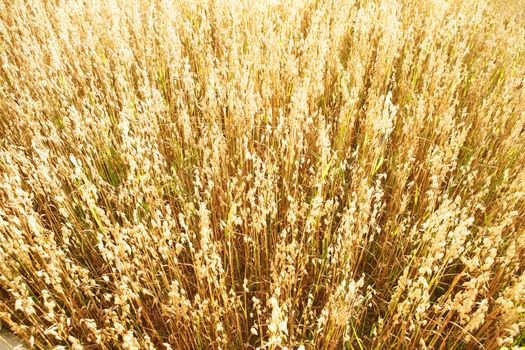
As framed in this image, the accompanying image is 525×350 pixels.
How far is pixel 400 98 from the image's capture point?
8.02ft

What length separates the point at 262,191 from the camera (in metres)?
1.54

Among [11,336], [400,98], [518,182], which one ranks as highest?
[400,98]

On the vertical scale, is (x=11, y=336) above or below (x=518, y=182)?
below

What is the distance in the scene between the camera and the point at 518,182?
5.30 ft

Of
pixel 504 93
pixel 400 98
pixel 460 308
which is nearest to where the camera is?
pixel 460 308

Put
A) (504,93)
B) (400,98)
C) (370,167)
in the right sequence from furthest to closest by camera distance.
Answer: (400,98) < (504,93) < (370,167)

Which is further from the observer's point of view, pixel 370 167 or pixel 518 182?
pixel 370 167

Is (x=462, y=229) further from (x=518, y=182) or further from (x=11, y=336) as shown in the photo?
(x=11, y=336)

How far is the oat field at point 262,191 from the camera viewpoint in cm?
130

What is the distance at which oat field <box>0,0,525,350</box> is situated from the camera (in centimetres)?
130

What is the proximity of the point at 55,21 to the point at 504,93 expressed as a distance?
3.59 m

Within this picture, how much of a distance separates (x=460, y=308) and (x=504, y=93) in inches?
65.5

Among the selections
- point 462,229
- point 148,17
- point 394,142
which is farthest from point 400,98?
point 148,17

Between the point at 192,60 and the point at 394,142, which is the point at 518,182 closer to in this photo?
the point at 394,142
